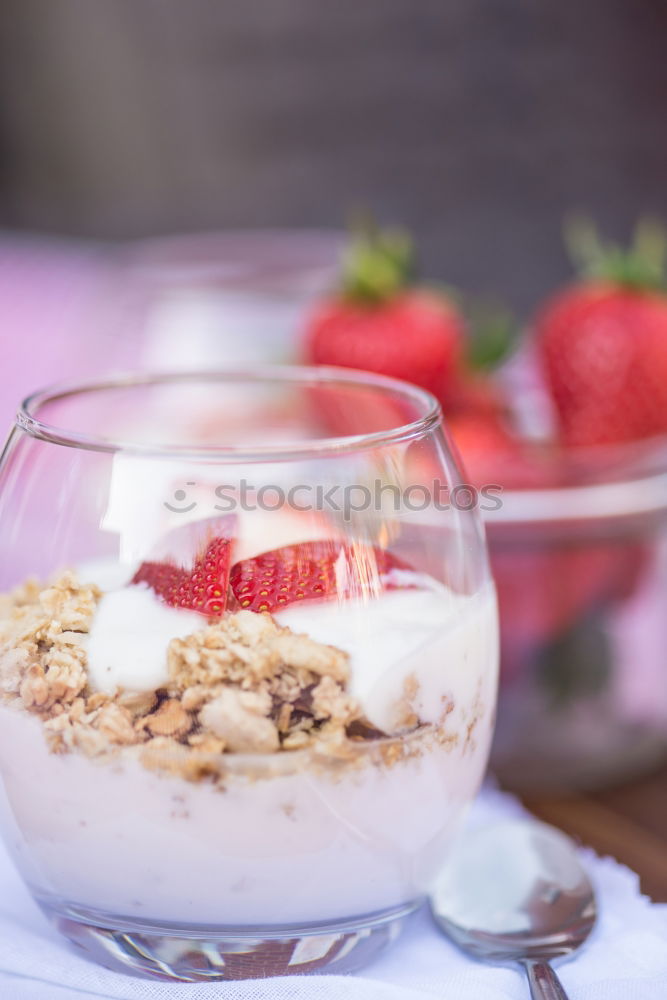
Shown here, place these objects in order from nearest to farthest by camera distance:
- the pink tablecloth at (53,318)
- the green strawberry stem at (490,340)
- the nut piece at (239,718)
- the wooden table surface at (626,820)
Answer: the nut piece at (239,718), the wooden table surface at (626,820), the green strawberry stem at (490,340), the pink tablecloth at (53,318)

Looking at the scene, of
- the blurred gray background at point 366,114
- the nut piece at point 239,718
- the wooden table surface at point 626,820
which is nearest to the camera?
the nut piece at point 239,718

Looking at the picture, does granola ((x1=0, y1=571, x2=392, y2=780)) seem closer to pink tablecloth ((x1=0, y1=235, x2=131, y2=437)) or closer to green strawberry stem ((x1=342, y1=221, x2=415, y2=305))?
green strawberry stem ((x1=342, y1=221, x2=415, y2=305))

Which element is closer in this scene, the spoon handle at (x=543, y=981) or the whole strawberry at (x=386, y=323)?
the spoon handle at (x=543, y=981)

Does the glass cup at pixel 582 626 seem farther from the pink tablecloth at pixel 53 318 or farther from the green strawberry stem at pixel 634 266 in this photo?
the pink tablecloth at pixel 53 318

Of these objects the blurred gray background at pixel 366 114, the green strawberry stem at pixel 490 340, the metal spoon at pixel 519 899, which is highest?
the blurred gray background at pixel 366 114

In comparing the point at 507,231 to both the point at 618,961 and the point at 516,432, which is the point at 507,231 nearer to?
the point at 516,432

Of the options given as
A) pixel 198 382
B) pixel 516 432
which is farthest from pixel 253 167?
pixel 198 382

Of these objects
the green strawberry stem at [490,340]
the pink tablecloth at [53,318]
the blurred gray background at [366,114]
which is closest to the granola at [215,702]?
the green strawberry stem at [490,340]

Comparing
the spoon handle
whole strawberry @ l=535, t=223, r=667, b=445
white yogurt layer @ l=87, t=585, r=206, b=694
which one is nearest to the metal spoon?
the spoon handle
